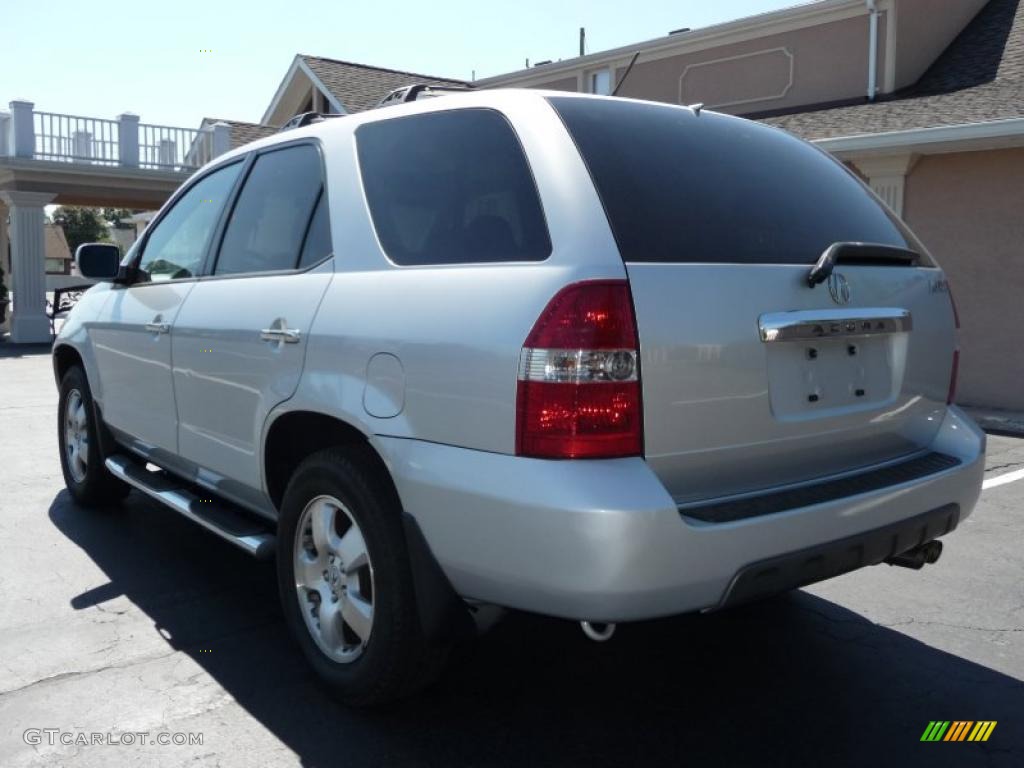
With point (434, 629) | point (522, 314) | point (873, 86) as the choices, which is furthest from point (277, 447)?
point (873, 86)

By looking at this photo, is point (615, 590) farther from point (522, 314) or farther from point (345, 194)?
point (345, 194)

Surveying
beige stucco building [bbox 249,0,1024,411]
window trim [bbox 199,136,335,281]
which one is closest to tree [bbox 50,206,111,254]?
beige stucco building [bbox 249,0,1024,411]

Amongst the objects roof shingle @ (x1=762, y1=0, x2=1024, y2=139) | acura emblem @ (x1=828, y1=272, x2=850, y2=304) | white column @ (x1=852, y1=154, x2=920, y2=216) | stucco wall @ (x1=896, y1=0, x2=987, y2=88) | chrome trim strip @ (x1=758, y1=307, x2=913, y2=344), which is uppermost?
stucco wall @ (x1=896, y1=0, x2=987, y2=88)

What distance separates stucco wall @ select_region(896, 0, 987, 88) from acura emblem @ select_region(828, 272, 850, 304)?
12005 millimetres

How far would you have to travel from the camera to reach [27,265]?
19.7 metres

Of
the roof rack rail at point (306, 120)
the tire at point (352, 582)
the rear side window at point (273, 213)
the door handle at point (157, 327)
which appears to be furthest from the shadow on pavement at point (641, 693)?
the roof rack rail at point (306, 120)

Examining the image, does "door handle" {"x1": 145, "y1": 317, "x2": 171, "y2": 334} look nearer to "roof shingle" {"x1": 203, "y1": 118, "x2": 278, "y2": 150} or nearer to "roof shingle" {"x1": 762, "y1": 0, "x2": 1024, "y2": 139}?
"roof shingle" {"x1": 762, "y1": 0, "x2": 1024, "y2": 139}

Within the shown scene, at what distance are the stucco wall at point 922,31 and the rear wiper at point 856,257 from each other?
38.1 ft

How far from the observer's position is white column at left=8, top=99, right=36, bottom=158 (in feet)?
62.4

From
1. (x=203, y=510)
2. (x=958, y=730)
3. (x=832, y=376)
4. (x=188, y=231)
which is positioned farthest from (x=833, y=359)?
(x=188, y=231)

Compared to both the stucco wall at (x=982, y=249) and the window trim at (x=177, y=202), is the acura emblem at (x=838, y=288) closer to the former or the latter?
the window trim at (x=177, y=202)

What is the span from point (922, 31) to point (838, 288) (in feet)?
41.4

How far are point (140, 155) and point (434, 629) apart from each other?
2037 cm

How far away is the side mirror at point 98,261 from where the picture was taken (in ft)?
15.9
